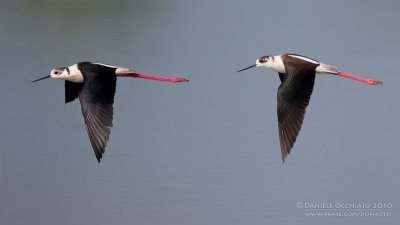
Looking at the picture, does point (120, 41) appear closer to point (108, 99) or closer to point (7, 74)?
point (7, 74)

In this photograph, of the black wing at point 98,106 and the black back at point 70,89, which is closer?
the black wing at point 98,106

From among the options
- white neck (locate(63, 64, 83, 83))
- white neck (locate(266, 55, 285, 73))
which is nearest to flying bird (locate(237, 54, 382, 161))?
white neck (locate(266, 55, 285, 73))

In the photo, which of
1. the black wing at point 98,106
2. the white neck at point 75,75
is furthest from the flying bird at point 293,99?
the white neck at point 75,75

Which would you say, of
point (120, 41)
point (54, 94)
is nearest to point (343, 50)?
point (120, 41)

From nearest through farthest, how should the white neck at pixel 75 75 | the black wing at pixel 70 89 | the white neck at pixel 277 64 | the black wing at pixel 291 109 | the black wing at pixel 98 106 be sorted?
the black wing at pixel 98 106 < the black wing at pixel 291 109 < the white neck at pixel 75 75 < the black wing at pixel 70 89 < the white neck at pixel 277 64

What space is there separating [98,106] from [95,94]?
0.30ft

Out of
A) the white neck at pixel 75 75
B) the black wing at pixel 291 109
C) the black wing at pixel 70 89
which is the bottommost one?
the black wing at pixel 291 109

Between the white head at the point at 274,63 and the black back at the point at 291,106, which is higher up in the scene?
the white head at the point at 274,63

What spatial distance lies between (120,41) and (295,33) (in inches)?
64.4

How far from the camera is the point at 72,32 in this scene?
37.6ft

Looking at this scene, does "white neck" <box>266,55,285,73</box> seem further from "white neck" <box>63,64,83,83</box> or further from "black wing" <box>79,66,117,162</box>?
"white neck" <box>63,64,83,83</box>

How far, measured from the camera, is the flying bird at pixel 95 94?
6.67 meters

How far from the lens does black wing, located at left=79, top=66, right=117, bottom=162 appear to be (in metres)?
6.66

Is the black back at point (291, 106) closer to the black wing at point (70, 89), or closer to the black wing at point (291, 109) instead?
the black wing at point (291, 109)
